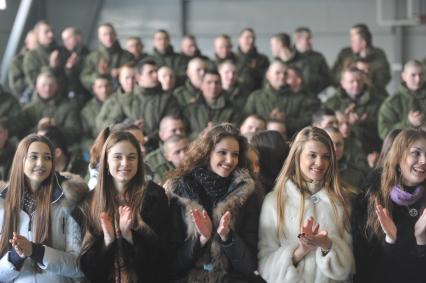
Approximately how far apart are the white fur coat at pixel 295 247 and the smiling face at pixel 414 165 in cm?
42

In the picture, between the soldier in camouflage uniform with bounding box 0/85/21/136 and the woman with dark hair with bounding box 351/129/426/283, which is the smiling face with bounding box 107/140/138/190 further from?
the soldier in camouflage uniform with bounding box 0/85/21/136

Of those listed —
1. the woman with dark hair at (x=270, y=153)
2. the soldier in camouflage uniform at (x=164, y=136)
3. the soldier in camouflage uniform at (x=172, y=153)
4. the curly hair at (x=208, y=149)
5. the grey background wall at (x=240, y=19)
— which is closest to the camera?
the curly hair at (x=208, y=149)

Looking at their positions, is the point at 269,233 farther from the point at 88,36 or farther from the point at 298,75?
the point at 88,36

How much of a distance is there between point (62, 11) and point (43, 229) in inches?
384

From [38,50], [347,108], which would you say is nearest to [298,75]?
[347,108]

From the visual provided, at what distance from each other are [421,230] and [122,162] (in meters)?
1.71

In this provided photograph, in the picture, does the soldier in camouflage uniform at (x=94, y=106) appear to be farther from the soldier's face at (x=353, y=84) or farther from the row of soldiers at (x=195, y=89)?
the soldier's face at (x=353, y=84)

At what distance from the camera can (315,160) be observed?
4.75m

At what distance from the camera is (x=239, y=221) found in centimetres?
484

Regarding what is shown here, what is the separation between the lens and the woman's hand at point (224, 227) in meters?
4.58

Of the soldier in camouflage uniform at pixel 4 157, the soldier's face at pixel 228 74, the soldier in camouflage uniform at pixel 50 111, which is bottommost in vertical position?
the soldier in camouflage uniform at pixel 4 157

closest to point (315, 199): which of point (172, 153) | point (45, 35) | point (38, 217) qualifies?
point (38, 217)

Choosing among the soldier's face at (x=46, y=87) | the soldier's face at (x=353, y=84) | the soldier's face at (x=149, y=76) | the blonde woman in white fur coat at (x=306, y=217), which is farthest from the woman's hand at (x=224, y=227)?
the soldier's face at (x=46, y=87)

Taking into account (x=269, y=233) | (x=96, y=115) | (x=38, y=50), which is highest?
(x=38, y=50)
